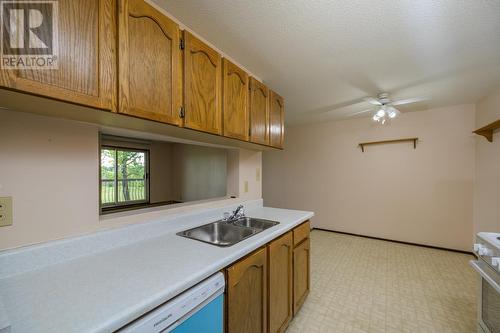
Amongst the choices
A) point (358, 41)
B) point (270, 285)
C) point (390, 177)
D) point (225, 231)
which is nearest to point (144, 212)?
point (225, 231)

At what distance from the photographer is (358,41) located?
5.14ft

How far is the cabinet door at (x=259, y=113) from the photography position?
5.89 ft

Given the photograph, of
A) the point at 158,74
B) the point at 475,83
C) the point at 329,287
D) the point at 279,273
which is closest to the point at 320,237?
the point at 329,287

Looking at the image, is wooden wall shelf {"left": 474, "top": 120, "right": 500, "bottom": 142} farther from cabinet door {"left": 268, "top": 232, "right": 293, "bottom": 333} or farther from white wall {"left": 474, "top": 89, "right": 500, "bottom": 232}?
cabinet door {"left": 268, "top": 232, "right": 293, "bottom": 333}

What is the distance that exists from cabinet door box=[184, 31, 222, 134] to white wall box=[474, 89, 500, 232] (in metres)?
3.33

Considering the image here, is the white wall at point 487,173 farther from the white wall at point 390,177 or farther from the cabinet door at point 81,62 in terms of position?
the cabinet door at point 81,62

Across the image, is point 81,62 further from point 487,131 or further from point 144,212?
point 487,131

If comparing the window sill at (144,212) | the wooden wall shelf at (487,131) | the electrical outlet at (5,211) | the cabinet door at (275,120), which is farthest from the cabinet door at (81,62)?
the wooden wall shelf at (487,131)

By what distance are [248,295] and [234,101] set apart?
51.8 inches

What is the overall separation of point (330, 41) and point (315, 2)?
44 centimetres

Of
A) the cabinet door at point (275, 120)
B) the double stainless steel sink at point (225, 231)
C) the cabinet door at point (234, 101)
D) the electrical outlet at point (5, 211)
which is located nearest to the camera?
the electrical outlet at point (5, 211)

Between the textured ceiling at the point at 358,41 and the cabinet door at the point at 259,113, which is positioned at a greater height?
the textured ceiling at the point at 358,41

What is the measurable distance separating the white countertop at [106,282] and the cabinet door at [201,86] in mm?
734

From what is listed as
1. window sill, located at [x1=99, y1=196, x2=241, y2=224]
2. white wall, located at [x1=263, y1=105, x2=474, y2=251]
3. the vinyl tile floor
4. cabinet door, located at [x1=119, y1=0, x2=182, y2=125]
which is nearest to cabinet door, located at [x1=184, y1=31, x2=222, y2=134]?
cabinet door, located at [x1=119, y1=0, x2=182, y2=125]
